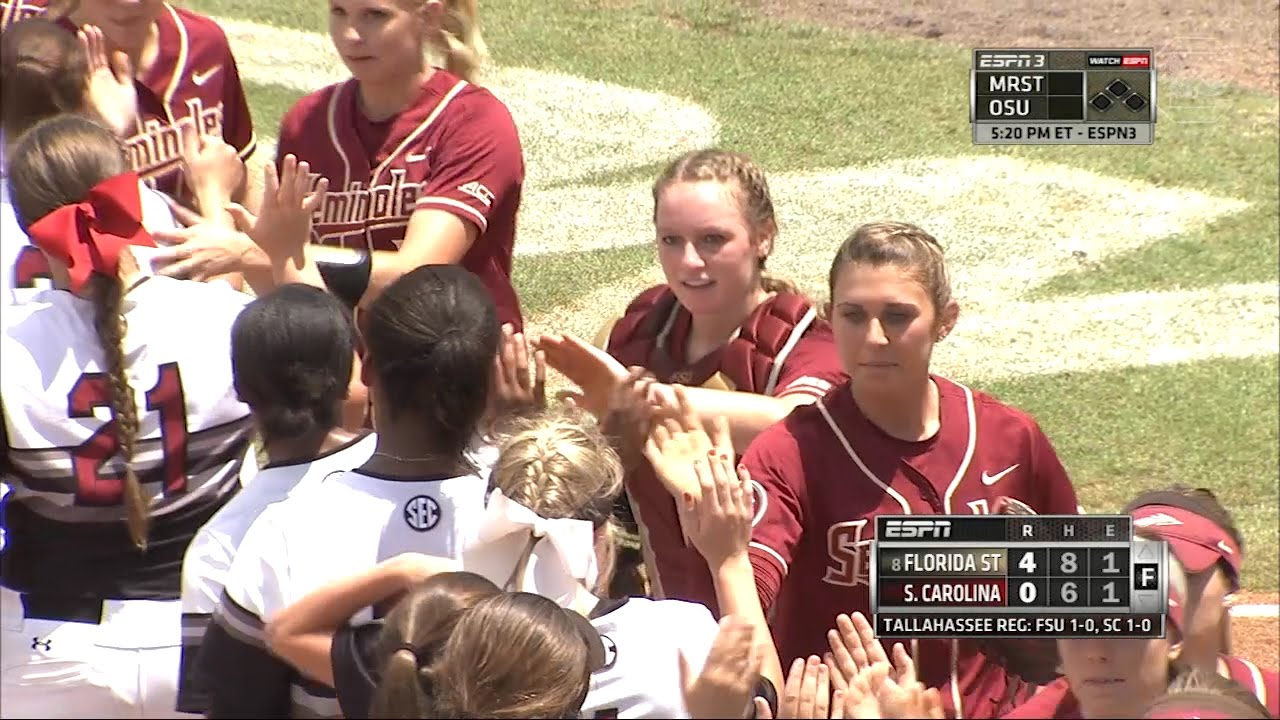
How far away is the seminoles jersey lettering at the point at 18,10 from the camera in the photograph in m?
4.48

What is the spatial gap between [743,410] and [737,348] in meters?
0.24

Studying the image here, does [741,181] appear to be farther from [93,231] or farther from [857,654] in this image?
[93,231]

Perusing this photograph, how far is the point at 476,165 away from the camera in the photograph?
356 centimetres

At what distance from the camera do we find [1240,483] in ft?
19.9

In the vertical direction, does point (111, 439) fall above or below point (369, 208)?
below

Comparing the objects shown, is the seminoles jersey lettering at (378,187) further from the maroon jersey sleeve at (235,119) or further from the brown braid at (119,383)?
the brown braid at (119,383)

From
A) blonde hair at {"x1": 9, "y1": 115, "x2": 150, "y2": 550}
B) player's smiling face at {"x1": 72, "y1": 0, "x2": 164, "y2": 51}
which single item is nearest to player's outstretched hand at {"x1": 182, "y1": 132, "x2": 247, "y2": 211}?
player's smiling face at {"x1": 72, "y1": 0, "x2": 164, "y2": 51}

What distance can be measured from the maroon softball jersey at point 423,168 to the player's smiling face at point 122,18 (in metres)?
0.52

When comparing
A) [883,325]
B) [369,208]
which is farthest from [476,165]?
[883,325]

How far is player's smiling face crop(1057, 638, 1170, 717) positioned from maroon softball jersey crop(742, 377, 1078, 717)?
0.44 m

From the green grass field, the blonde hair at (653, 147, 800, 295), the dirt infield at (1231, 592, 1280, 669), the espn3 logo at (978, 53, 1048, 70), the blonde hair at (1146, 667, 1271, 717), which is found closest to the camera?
Result: the blonde hair at (1146, 667, 1271, 717)

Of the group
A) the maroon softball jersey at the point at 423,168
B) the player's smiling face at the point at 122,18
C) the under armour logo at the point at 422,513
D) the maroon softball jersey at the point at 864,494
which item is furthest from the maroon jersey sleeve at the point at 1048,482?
the player's smiling face at the point at 122,18

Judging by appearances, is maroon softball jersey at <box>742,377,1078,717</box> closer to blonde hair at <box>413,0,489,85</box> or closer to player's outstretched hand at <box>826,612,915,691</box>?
player's outstretched hand at <box>826,612,915,691</box>

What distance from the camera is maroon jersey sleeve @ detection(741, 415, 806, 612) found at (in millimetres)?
2727
